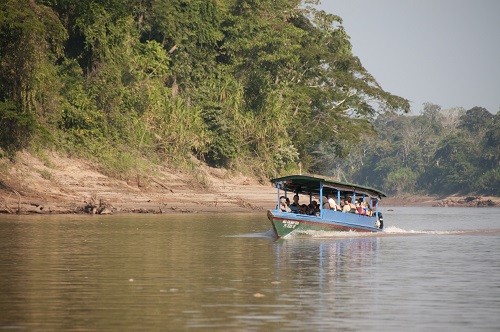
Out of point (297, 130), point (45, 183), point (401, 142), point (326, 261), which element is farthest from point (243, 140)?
point (401, 142)

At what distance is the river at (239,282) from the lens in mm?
13477

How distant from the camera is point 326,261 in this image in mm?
22516

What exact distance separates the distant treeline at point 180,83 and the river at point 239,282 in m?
11.9

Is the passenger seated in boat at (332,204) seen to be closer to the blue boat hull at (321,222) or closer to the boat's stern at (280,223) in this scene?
the blue boat hull at (321,222)

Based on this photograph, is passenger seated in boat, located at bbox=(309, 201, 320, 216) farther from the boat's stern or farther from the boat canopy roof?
the boat's stern

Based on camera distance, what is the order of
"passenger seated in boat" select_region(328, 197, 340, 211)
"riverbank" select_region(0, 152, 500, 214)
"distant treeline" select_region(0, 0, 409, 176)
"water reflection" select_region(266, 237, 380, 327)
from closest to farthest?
"water reflection" select_region(266, 237, 380, 327) → "passenger seated in boat" select_region(328, 197, 340, 211) → "riverbank" select_region(0, 152, 500, 214) → "distant treeline" select_region(0, 0, 409, 176)

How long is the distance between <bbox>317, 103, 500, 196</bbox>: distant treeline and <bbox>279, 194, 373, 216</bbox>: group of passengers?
64443 mm

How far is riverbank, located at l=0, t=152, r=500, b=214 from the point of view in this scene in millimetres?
39625

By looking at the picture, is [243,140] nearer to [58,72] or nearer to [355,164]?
[58,72]

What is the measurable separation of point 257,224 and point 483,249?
13.4 meters

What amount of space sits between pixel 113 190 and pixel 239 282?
26.9 metres

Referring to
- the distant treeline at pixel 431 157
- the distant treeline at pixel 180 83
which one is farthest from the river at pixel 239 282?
the distant treeline at pixel 431 157

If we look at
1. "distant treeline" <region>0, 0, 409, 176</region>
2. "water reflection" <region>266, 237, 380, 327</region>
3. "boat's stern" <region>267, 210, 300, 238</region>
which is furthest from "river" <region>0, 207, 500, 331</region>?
"distant treeline" <region>0, 0, 409, 176</region>

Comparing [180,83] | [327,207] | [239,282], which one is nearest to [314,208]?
[327,207]
